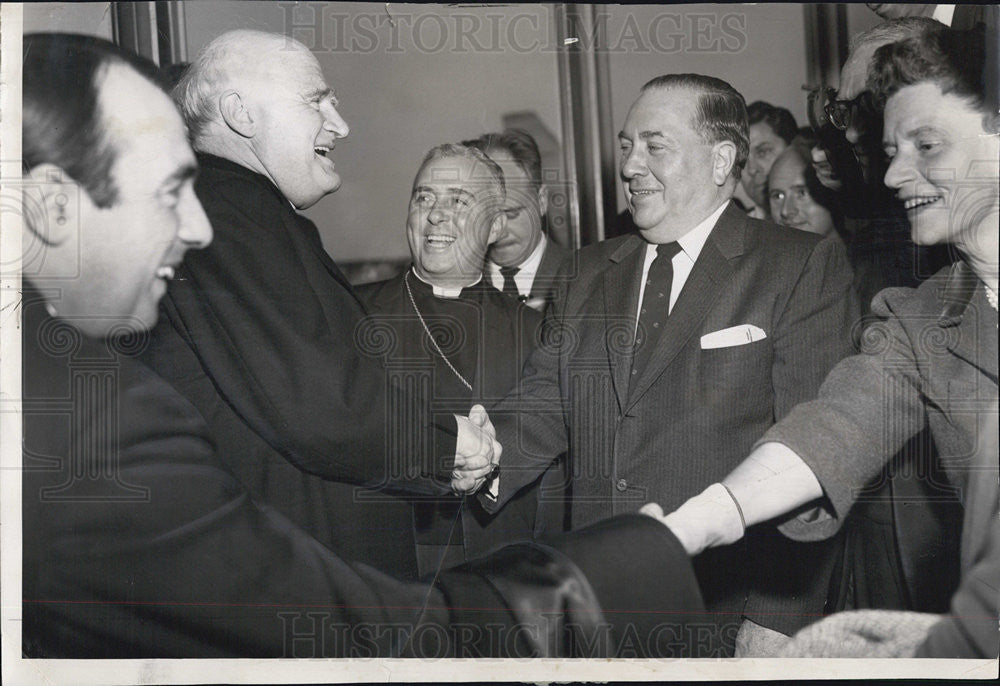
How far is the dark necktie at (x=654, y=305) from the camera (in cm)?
243

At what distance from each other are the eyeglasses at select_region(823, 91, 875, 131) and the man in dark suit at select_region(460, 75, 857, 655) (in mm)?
254

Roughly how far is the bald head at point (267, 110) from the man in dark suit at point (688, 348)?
765 millimetres

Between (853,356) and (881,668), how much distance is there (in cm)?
87

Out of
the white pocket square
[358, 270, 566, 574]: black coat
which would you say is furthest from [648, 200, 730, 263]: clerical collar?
[358, 270, 566, 574]: black coat

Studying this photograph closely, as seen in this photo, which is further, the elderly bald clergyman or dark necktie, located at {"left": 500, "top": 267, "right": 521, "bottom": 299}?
dark necktie, located at {"left": 500, "top": 267, "right": 521, "bottom": 299}

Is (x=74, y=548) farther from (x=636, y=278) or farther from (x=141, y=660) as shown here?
(x=636, y=278)

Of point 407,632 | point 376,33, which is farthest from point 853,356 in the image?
point 376,33

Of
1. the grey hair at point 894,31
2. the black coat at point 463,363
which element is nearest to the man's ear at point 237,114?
the black coat at point 463,363

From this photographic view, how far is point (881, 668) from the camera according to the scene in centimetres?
250


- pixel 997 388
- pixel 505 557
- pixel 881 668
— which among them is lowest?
pixel 881 668

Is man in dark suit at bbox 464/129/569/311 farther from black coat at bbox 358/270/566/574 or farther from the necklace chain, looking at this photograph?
the necklace chain

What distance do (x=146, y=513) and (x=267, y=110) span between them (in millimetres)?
1141

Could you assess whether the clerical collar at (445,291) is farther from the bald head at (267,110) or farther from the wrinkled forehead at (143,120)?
the wrinkled forehead at (143,120)

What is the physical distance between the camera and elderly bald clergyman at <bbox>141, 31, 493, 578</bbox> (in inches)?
94.7
